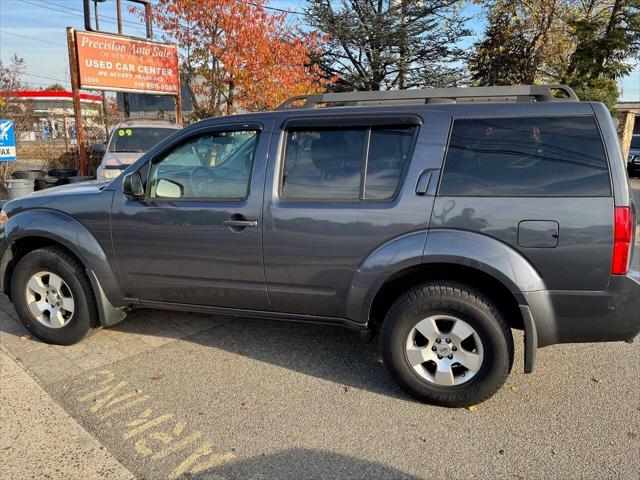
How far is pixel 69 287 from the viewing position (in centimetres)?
374

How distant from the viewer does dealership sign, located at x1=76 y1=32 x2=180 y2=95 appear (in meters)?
10.3

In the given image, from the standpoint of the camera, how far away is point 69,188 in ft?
13.1

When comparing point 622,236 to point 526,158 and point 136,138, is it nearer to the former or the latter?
point 526,158

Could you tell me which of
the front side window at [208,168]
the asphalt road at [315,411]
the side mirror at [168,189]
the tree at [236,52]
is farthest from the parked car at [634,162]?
the side mirror at [168,189]

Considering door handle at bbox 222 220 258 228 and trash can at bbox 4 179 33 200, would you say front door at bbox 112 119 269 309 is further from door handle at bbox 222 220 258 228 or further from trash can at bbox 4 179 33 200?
trash can at bbox 4 179 33 200

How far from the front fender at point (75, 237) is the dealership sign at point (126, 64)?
779 centimetres

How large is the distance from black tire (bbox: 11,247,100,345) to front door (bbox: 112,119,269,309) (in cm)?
36

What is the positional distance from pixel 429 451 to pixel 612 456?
3.14 feet

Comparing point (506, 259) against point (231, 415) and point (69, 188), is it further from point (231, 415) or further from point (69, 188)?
point (69, 188)

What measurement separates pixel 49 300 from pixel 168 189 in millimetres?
1393

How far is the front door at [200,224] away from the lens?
327 cm

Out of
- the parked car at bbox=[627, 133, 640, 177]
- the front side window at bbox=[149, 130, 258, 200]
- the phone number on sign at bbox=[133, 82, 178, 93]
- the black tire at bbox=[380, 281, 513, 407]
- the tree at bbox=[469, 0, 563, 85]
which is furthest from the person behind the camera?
the parked car at bbox=[627, 133, 640, 177]

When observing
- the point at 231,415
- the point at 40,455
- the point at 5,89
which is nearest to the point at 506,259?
the point at 231,415

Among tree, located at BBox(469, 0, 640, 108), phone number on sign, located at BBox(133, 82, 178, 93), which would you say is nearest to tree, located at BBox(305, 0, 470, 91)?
tree, located at BBox(469, 0, 640, 108)
